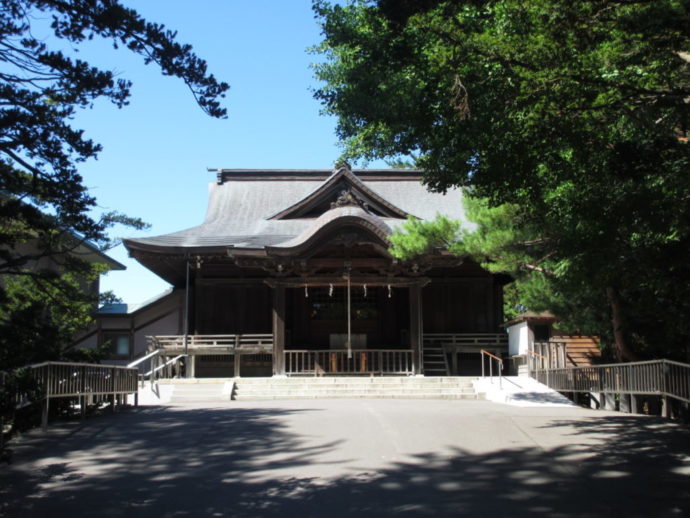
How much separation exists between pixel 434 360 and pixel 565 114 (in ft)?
52.2

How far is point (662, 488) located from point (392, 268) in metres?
13.3

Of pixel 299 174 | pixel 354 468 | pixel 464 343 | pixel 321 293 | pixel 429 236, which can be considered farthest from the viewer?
pixel 299 174

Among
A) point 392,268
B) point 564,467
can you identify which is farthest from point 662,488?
point 392,268

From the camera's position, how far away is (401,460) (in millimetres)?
6938

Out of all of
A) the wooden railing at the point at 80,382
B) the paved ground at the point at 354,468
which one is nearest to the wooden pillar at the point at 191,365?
the wooden railing at the point at 80,382

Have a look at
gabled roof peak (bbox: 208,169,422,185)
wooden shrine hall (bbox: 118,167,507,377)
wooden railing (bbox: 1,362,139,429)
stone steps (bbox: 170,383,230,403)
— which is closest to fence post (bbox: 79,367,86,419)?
wooden railing (bbox: 1,362,139,429)

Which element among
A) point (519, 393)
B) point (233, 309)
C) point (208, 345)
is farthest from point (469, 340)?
point (208, 345)

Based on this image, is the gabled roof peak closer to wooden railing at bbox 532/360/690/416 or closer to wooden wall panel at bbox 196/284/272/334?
wooden wall panel at bbox 196/284/272/334

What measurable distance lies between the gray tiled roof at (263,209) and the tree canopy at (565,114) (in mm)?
12864

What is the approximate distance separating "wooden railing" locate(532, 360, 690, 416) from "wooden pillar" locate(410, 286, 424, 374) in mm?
3187

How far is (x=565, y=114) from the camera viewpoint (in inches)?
237

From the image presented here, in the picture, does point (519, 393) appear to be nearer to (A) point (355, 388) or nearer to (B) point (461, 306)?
(A) point (355, 388)

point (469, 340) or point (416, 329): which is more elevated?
point (416, 329)

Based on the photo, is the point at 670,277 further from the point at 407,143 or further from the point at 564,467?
the point at 407,143
